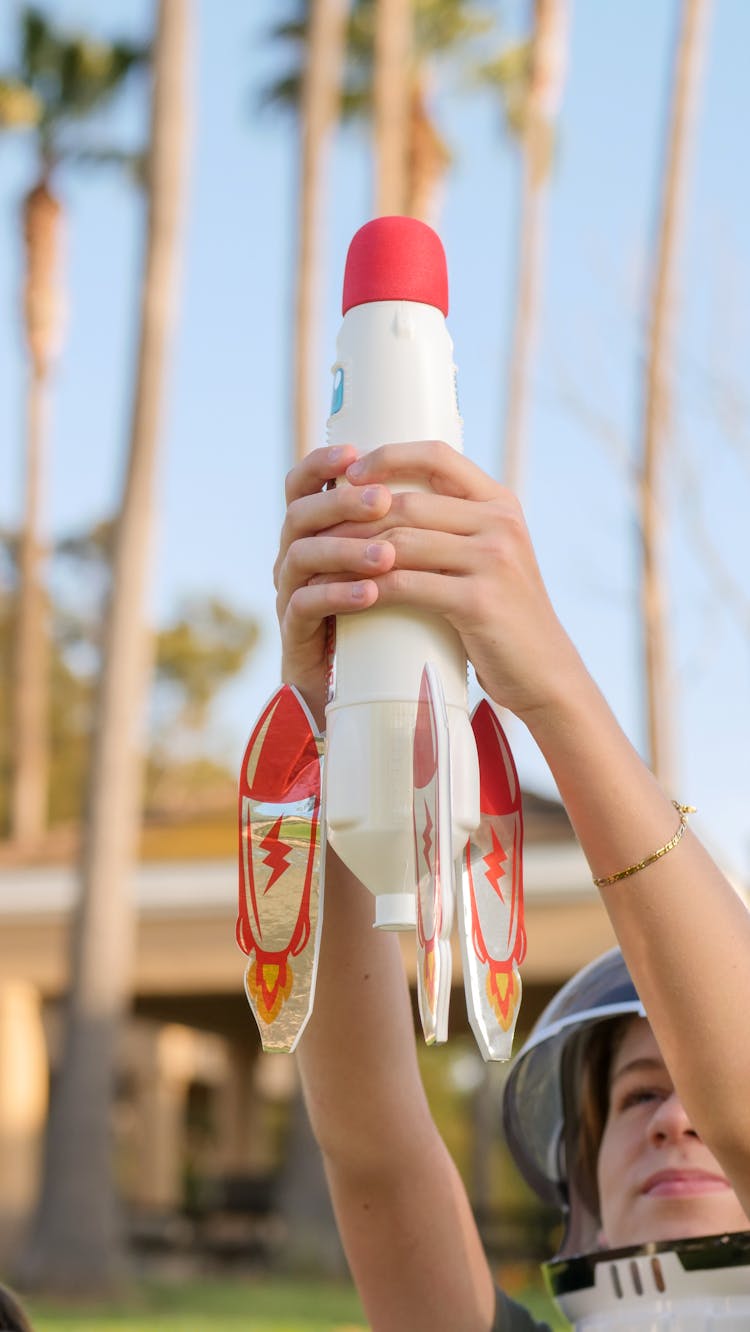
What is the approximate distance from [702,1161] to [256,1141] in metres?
23.9

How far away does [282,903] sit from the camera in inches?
53.7

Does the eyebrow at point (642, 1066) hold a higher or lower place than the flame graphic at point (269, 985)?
lower

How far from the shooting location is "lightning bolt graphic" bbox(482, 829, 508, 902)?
135cm

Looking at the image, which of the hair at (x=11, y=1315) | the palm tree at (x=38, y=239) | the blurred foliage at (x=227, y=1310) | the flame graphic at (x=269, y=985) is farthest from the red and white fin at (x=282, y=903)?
the palm tree at (x=38, y=239)

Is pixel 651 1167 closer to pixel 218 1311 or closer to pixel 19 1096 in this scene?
pixel 218 1311

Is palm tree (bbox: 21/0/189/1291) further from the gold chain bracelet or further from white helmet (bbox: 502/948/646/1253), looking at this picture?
the gold chain bracelet

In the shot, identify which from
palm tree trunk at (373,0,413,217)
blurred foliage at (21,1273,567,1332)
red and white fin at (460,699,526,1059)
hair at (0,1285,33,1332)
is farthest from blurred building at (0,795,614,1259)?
red and white fin at (460,699,526,1059)

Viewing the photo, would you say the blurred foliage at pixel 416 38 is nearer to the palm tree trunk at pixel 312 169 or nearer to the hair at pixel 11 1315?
the palm tree trunk at pixel 312 169

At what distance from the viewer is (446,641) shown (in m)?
1.31

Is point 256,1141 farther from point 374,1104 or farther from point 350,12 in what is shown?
point 374,1104

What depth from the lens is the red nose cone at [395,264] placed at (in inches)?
54.0

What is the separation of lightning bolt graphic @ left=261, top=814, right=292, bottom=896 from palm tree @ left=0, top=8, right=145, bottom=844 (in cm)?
1852

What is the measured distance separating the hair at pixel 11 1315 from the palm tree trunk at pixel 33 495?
21.5 m

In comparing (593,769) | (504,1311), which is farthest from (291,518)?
(504,1311)
